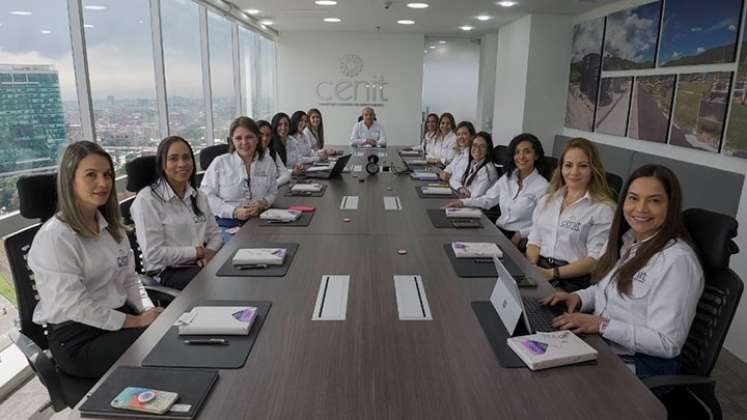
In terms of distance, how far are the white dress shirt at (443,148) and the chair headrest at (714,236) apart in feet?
14.4

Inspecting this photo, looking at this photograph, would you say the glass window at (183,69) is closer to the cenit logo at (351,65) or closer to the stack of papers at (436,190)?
the stack of papers at (436,190)

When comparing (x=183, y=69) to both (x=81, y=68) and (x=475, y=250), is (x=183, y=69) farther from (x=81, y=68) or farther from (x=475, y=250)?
(x=475, y=250)

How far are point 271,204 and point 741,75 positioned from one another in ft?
11.9

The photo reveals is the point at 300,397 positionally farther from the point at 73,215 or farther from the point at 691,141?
the point at 691,141

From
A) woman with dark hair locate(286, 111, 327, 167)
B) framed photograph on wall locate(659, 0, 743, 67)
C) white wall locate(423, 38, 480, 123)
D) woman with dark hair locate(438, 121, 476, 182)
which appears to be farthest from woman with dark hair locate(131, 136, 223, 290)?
white wall locate(423, 38, 480, 123)

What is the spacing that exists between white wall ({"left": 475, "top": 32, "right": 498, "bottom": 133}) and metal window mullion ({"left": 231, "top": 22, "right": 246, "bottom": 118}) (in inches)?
207

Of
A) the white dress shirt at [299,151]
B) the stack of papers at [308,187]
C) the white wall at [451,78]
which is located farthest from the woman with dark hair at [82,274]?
the white wall at [451,78]

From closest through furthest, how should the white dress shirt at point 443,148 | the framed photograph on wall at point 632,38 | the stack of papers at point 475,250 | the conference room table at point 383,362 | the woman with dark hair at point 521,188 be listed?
the conference room table at point 383,362
the stack of papers at point 475,250
the woman with dark hair at point 521,188
the framed photograph on wall at point 632,38
the white dress shirt at point 443,148

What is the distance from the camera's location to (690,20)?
4.39 m

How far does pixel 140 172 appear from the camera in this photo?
99.1 inches

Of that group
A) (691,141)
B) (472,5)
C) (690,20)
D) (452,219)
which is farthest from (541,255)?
(472,5)

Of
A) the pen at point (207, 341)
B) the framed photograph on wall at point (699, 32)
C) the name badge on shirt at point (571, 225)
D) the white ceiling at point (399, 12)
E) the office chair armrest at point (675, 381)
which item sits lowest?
the office chair armrest at point (675, 381)

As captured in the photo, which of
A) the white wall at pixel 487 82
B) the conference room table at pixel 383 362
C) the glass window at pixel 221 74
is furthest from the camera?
the white wall at pixel 487 82

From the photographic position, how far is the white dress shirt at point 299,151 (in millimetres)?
5695
